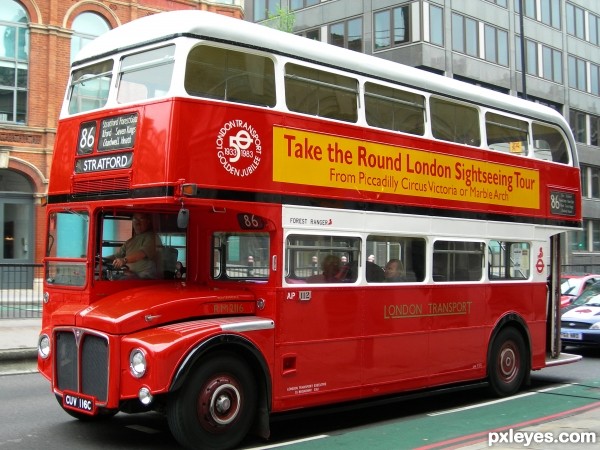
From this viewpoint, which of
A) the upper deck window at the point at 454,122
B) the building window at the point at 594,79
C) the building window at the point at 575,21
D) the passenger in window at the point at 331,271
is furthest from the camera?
the building window at the point at 594,79

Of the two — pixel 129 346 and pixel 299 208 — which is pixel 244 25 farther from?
pixel 129 346

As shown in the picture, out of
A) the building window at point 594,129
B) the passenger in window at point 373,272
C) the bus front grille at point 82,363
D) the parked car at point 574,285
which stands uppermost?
the building window at point 594,129

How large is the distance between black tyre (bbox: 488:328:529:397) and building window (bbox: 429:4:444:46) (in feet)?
93.2

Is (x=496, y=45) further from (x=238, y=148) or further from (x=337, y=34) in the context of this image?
(x=238, y=148)

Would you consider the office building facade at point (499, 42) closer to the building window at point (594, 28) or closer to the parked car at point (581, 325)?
the building window at point (594, 28)

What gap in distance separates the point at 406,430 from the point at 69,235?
13.9ft

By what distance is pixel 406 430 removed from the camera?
26.5 ft

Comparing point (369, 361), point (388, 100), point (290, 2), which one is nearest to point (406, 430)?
point (369, 361)

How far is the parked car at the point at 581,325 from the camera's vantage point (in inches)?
562

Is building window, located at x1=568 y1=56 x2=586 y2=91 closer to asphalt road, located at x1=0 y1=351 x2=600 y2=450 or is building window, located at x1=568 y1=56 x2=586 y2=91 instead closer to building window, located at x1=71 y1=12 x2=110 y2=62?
building window, located at x1=71 y1=12 x2=110 y2=62

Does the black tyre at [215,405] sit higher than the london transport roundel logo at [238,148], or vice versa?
the london transport roundel logo at [238,148]

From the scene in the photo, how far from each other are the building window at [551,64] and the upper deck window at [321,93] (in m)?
40.5

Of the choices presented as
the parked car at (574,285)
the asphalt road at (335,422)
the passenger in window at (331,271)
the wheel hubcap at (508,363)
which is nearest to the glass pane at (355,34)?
the parked car at (574,285)

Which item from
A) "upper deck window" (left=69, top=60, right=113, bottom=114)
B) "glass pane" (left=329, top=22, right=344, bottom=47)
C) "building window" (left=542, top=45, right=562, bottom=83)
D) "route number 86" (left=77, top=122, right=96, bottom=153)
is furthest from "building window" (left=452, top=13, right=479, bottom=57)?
"route number 86" (left=77, top=122, right=96, bottom=153)
